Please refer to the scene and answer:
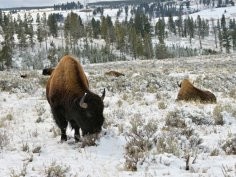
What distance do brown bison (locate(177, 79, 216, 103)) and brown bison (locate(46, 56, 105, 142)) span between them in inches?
213

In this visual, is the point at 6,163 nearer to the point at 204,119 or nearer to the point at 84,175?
the point at 84,175

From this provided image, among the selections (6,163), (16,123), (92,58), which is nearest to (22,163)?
(6,163)

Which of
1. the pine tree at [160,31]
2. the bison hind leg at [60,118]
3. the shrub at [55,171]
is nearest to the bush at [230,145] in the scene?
the shrub at [55,171]

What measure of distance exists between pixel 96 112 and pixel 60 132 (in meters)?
1.76

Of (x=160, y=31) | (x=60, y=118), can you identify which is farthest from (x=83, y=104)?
(x=160, y=31)

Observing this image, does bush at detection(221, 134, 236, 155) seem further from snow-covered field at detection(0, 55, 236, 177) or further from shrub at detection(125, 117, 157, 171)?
shrub at detection(125, 117, 157, 171)

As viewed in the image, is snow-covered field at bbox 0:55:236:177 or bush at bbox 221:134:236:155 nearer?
snow-covered field at bbox 0:55:236:177

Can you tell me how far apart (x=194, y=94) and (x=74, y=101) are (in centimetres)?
619

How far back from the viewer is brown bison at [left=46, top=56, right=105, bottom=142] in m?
7.62

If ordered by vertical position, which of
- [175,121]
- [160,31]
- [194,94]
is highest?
[175,121]

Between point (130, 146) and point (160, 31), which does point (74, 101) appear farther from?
point (160, 31)

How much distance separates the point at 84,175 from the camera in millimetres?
5891

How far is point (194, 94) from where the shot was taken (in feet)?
44.0

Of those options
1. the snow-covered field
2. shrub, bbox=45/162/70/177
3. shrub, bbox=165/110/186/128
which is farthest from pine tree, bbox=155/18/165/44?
shrub, bbox=45/162/70/177
